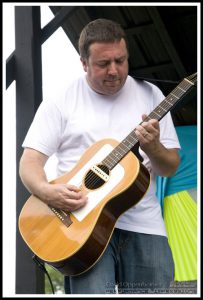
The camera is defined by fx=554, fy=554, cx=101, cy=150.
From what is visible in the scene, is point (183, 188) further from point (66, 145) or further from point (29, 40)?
point (66, 145)

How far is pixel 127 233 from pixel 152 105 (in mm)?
508

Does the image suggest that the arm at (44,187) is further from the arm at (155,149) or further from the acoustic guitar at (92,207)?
the arm at (155,149)

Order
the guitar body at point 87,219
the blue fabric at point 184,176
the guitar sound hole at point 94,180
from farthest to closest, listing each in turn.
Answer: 1. the blue fabric at point 184,176
2. the guitar sound hole at point 94,180
3. the guitar body at point 87,219

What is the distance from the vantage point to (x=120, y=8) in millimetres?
4039

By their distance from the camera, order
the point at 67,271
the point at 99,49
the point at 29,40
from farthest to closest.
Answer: the point at 29,40 → the point at 99,49 → the point at 67,271

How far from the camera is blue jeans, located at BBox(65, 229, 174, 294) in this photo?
6.38ft

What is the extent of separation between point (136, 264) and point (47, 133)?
58 centimetres

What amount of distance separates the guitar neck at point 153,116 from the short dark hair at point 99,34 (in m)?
0.30

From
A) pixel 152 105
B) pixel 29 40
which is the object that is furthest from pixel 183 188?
pixel 152 105

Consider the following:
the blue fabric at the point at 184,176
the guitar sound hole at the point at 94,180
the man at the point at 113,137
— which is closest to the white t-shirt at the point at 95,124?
the man at the point at 113,137

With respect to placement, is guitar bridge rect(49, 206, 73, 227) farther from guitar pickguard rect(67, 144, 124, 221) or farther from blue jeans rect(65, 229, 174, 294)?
blue jeans rect(65, 229, 174, 294)

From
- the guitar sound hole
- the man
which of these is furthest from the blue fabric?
the guitar sound hole

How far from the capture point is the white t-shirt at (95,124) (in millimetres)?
2049

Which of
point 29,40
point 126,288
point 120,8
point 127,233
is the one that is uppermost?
point 120,8
